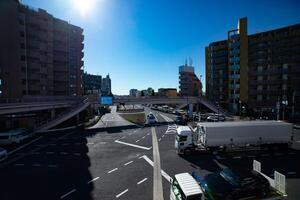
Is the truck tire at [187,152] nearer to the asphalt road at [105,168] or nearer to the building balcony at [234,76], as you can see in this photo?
the asphalt road at [105,168]

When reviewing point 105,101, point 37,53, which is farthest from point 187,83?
point 37,53

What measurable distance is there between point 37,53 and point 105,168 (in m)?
51.0

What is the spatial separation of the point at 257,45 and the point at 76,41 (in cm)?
6457

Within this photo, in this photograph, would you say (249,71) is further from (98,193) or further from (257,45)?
(98,193)

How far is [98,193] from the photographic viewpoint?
43.8 feet

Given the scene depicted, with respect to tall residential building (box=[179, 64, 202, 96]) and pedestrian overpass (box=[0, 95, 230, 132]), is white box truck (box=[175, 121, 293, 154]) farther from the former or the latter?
tall residential building (box=[179, 64, 202, 96])

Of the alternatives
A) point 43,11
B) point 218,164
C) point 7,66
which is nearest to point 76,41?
point 43,11

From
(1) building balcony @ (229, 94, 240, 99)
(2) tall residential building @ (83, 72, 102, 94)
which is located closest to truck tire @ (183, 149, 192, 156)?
(1) building balcony @ (229, 94, 240, 99)

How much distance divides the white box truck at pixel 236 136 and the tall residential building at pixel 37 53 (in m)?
47.9

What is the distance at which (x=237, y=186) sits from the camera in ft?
37.6

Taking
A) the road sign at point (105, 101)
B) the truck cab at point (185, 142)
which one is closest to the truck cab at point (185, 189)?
the truck cab at point (185, 142)

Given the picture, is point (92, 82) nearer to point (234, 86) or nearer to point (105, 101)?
point (105, 101)

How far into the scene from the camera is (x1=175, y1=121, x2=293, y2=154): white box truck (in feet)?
69.8

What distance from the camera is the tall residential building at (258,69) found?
186 ft
